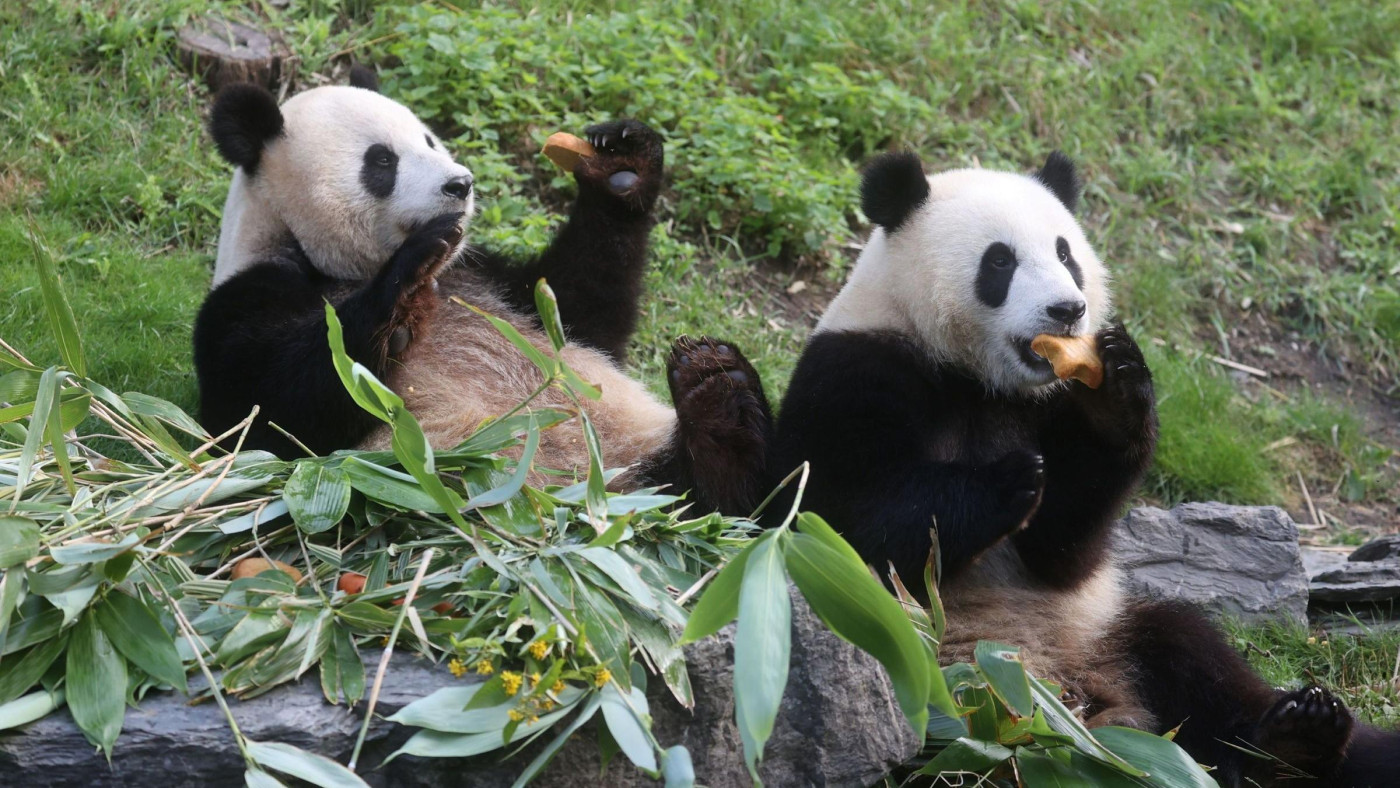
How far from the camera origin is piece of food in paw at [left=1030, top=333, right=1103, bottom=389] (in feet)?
13.1

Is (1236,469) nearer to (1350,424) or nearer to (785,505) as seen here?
(1350,424)

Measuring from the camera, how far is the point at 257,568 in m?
3.22

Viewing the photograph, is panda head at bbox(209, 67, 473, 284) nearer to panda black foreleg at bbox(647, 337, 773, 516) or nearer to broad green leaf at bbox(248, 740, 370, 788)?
panda black foreleg at bbox(647, 337, 773, 516)

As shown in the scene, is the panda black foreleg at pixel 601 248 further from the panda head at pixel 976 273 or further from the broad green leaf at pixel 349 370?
the broad green leaf at pixel 349 370

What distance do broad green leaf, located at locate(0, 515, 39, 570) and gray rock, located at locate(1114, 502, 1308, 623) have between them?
3709mm

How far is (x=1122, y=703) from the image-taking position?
4047 mm

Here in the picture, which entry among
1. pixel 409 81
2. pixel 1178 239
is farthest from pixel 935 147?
pixel 409 81

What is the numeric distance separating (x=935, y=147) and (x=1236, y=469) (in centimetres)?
267

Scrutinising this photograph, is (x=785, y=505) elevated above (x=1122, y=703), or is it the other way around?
(x=785, y=505)

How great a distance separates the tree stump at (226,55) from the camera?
6938 mm

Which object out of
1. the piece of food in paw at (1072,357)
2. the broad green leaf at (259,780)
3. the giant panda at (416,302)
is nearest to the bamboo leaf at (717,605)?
the broad green leaf at (259,780)

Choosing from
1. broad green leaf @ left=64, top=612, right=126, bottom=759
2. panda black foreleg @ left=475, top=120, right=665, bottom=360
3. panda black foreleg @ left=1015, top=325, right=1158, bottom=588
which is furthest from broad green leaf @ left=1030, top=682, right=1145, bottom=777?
panda black foreleg @ left=475, top=120, right=665, bottom=360

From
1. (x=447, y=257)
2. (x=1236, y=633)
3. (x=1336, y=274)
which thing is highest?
(x=447, y=257)

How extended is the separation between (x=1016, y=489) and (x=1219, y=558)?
201 centimetres
